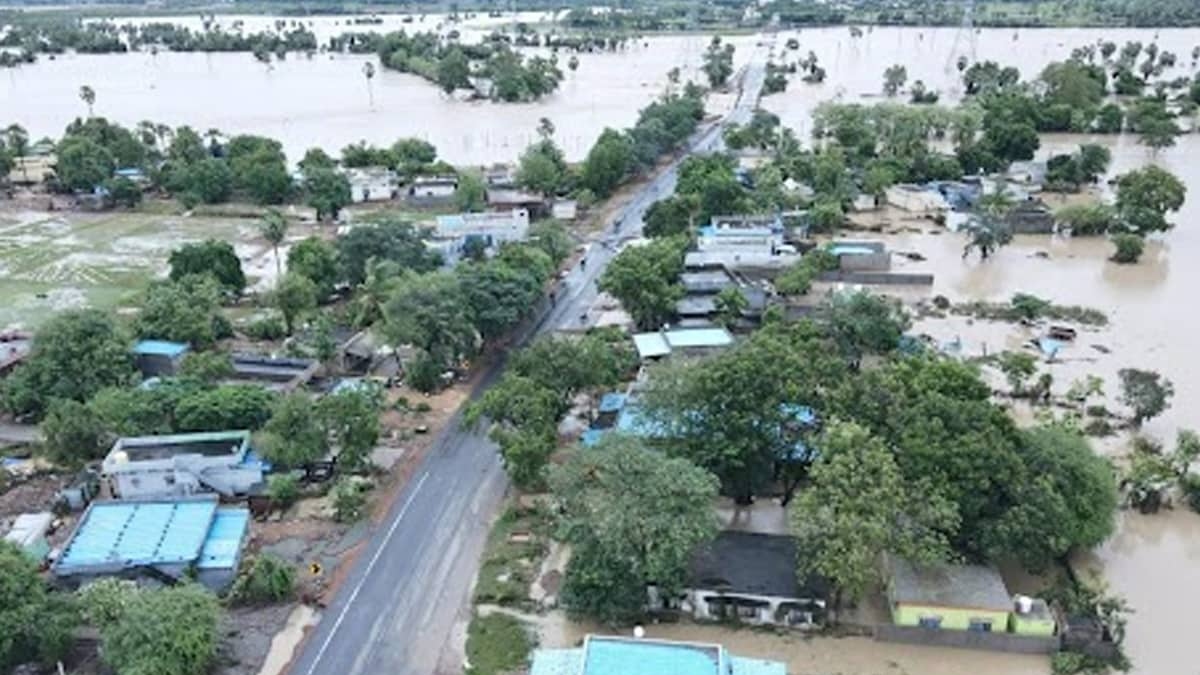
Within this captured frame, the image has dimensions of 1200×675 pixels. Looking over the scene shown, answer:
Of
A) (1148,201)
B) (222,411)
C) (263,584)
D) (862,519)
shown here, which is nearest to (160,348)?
(222,411)

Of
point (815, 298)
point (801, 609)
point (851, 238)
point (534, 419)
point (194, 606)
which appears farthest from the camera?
point (851, 238)

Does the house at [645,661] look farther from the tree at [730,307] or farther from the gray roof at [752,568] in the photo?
the tree at [730,307]

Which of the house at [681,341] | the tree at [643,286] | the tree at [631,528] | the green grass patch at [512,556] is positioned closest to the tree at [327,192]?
the tree at [643,286]

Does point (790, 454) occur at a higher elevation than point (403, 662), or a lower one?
higher

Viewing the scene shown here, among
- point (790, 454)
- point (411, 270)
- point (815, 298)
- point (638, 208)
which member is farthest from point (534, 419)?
point (638, 208)

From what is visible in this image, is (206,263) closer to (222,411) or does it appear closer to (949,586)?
(222,411)

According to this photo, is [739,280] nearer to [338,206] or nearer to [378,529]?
[378,529]

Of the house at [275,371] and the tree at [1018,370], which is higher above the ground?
the tree at [1018,370]
